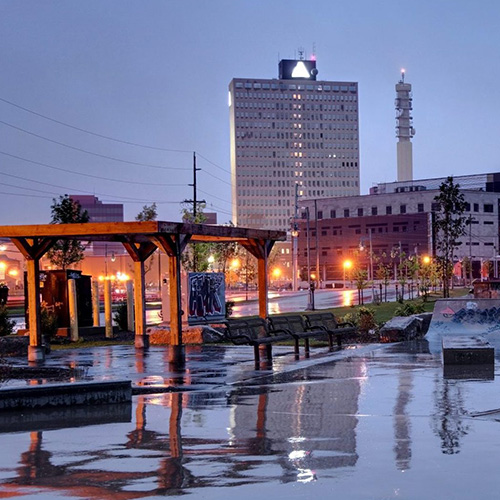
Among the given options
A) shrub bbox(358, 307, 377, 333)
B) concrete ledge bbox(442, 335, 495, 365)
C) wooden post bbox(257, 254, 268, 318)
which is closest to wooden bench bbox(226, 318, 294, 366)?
wooden post bbox(257, 254, 268, 318)

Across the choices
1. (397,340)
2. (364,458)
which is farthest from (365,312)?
(364,458)

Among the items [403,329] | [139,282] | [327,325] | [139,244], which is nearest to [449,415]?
[327,325]

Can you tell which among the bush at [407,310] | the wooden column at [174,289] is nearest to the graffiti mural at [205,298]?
the bush at [407,310]

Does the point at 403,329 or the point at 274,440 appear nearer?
the point at 274,440

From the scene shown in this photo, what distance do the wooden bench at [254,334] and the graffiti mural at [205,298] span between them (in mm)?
6891

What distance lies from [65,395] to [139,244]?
11408mm

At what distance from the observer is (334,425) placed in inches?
416

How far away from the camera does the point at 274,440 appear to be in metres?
9.75

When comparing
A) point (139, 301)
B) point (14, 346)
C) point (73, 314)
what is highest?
point (139, 301)

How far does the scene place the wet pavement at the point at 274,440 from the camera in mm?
7562

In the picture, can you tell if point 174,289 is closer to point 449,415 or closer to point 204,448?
point 449,415

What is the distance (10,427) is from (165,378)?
5339mm

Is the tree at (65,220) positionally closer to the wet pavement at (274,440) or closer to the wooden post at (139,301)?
the wooden post at (139,301)

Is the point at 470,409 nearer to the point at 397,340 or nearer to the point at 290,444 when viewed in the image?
the point at 290,444
